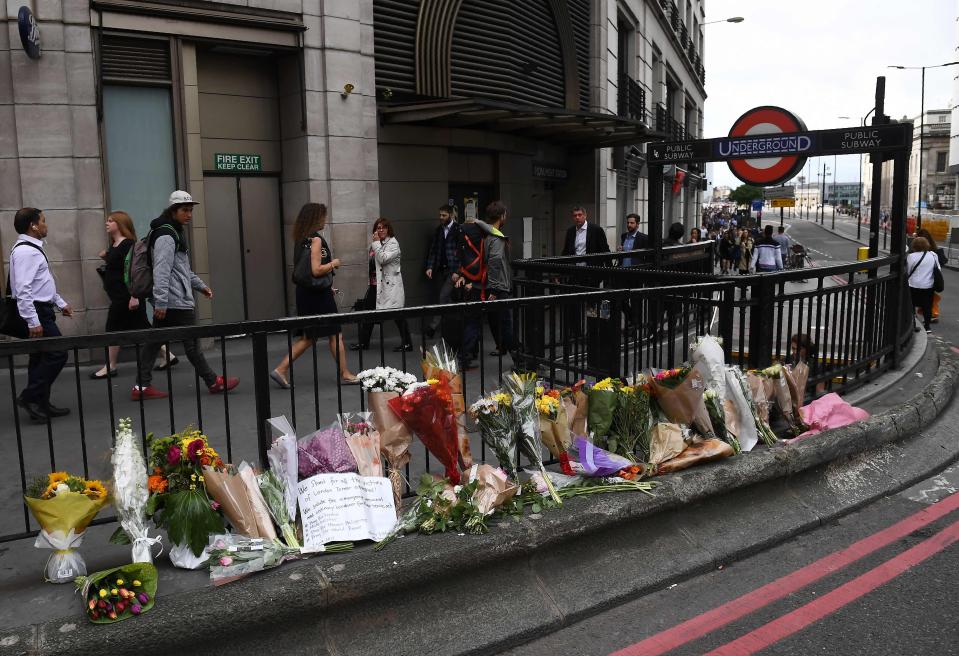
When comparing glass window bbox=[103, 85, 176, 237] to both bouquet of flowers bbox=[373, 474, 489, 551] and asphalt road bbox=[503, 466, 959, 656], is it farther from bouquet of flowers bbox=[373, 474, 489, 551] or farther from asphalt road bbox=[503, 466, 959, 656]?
asphalt road bbox=[503, 466, 959, 656]

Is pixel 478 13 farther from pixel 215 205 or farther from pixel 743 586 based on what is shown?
pixel 743 586

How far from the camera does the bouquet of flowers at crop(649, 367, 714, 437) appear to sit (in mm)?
4887

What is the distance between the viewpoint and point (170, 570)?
144 inches

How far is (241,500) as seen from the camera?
3680 millimetres

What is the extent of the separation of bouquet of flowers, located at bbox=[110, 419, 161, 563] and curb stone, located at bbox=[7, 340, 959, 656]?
1.10 ft

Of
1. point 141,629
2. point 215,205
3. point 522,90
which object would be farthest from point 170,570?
point 522,90

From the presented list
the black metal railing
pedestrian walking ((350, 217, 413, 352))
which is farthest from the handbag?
the black metal railing

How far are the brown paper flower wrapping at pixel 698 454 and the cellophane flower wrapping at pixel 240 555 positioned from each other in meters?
2.17

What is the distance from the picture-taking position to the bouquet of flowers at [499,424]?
4320mm

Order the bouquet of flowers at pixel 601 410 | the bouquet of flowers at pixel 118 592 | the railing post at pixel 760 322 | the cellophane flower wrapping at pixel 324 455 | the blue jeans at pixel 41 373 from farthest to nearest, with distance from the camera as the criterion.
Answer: the blue jeans at pixel 41 373 → the railing post at pixel 760 322 → the bouquet of flowers at pixel 601 410 → the cellophane flower wrapping at pixel 324 455 → the bouquet of flowers at pixel 118 592

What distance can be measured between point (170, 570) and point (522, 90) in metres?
13.4

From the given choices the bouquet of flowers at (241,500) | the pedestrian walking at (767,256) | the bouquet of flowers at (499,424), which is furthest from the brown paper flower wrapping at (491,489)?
the pedestrian walking at (767,256)

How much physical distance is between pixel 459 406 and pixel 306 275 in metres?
4.24

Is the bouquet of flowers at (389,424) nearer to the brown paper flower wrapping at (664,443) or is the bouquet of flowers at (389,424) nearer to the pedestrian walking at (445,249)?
the brown paper flower wrapping at (664,443)
